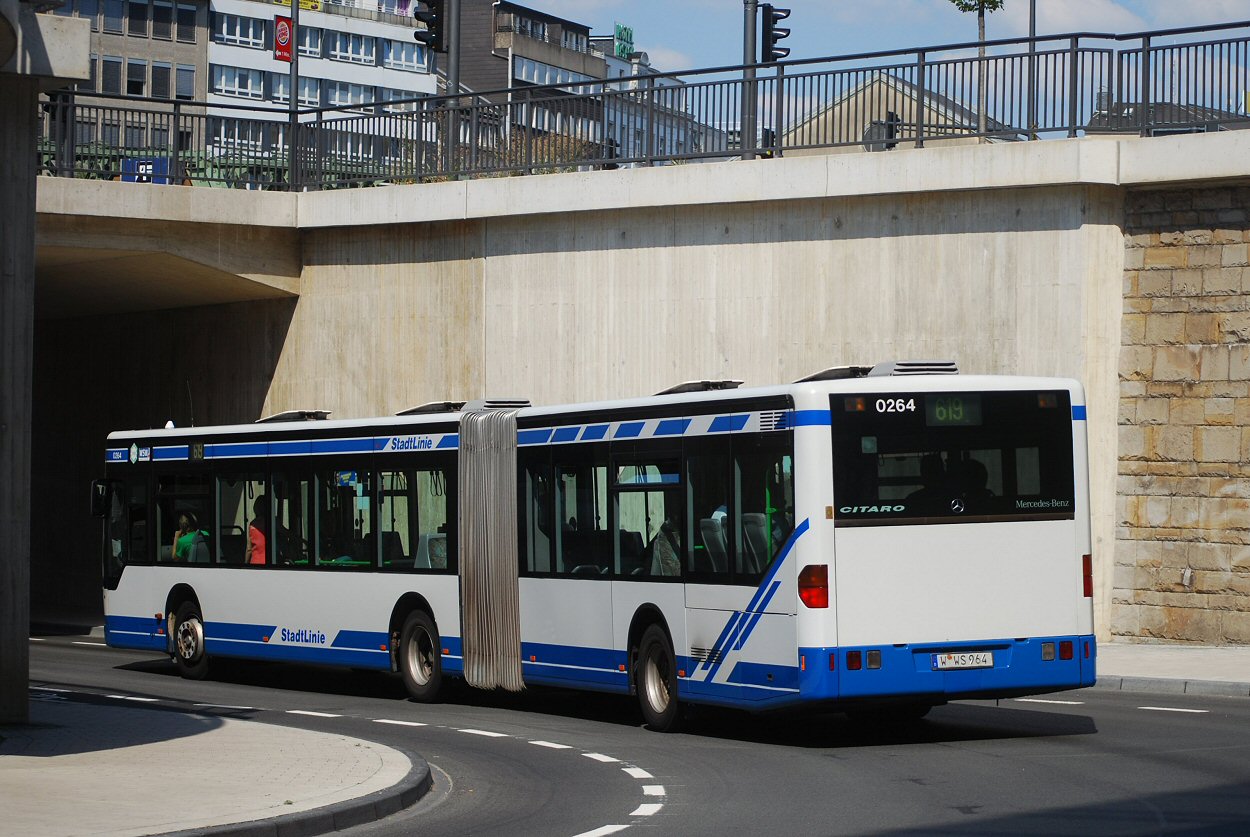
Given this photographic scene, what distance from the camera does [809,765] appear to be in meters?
13.1

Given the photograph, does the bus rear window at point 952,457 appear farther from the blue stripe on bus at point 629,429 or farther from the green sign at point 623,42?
the green sign at point 623,42

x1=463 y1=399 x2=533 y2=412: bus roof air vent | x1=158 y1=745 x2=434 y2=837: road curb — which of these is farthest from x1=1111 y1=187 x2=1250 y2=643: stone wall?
x1=158 y1=745 x2=434 y2=837: road curb

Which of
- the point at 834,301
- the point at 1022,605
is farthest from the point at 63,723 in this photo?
the point at 834,301

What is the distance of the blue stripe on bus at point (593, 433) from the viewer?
53.8 feet

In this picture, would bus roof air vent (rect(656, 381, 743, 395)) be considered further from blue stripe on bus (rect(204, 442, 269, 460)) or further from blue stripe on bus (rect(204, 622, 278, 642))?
blue stripe on bus (rect(204, 622, 278, 642))

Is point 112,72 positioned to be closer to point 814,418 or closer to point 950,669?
point 814,418

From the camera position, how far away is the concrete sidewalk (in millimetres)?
9922

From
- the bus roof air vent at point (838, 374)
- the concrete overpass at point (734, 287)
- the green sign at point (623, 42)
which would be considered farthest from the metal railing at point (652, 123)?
the green sign at point (623, 42)

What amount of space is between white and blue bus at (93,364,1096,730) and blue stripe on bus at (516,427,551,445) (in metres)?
0.04

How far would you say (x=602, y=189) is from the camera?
26156mm

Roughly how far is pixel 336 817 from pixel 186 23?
92.6 m

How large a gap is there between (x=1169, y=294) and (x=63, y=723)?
44.5ft

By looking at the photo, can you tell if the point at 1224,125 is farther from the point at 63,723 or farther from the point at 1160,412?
the point at 63,723

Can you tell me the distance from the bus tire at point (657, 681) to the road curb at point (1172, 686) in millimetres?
4486
